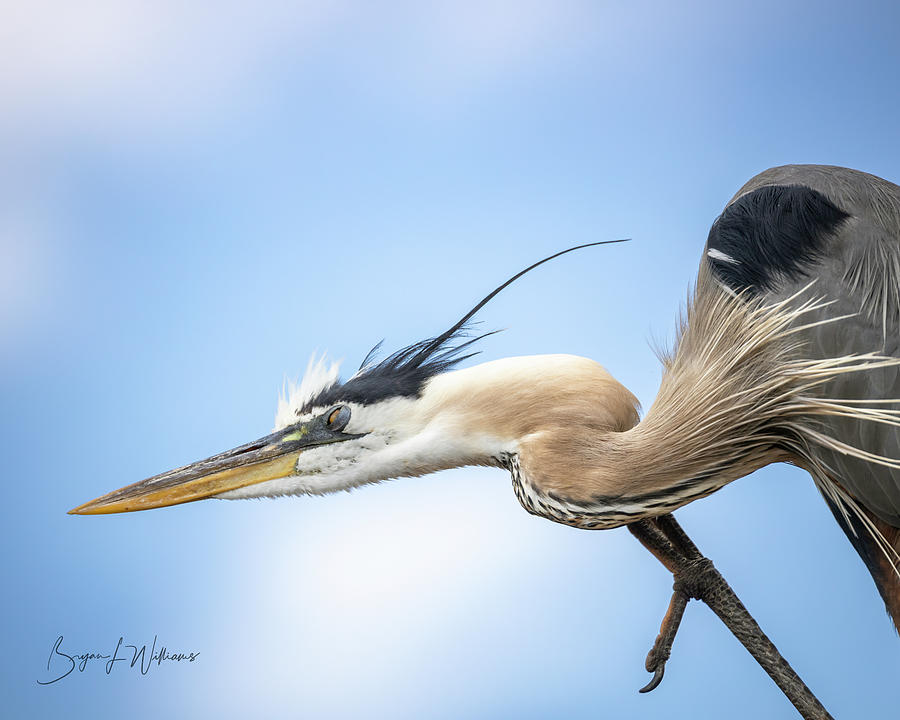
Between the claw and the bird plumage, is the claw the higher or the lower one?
the lower one

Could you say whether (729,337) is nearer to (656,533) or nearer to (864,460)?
(864,460)

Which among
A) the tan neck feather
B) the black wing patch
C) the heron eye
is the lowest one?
the heron eye

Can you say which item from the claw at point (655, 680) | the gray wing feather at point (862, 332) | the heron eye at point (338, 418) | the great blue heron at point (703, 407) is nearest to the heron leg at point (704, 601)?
the claw at point (655, 680)

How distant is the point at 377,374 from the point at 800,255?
0.76 m

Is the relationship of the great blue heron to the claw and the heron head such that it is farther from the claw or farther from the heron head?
the claw

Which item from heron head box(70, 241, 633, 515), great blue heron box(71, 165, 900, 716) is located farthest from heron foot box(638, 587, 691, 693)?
heron head box(70, 241, 633, 515)

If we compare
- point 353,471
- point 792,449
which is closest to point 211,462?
point 353,471

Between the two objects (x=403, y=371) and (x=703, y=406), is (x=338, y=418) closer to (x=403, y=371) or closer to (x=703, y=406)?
(x=403, y=371)

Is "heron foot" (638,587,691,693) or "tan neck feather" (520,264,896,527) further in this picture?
"heron foot" (638,587,691,693)

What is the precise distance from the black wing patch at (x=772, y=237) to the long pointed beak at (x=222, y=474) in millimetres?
740

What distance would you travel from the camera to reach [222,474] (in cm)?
156

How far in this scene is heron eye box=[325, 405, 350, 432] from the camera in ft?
4.91

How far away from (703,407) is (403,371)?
0.52 meters

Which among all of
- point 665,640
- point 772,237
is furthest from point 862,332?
point 665,640
